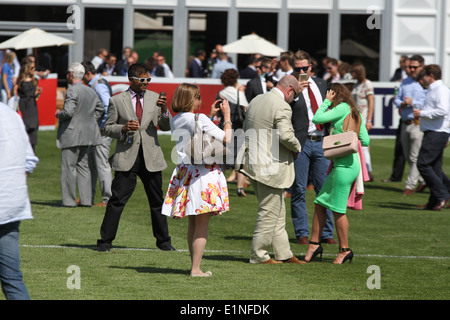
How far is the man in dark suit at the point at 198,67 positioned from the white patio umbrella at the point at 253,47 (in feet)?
4.80

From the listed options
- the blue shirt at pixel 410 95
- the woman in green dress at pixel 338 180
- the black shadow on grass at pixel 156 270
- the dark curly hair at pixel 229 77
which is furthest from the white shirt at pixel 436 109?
the black shadow on grass at pixel 156 270

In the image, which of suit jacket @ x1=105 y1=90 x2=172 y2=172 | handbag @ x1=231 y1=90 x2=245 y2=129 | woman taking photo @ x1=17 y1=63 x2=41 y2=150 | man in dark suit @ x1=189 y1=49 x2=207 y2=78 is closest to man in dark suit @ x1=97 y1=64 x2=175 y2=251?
suit jacket @ x1=105 y1=90 x2=172 y2=172

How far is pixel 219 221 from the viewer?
12930 millimetres

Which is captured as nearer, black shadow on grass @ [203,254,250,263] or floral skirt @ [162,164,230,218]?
floral skirt @ [162,164,230,218]

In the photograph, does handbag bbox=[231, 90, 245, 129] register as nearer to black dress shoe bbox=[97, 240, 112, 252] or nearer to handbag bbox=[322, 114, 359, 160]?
black dress shoe bbox=[97, 240, 112, 252]

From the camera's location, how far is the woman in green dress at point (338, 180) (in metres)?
9.59

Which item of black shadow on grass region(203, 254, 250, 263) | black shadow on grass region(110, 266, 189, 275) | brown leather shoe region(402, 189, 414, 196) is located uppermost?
brown leather shoe region(402, 189, 414, 196)

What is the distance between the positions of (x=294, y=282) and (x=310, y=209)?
18.8 ft

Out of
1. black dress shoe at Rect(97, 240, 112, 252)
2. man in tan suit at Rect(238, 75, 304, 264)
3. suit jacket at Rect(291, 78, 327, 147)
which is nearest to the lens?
man in tan suit at Rect(238, 75, 304, 264)

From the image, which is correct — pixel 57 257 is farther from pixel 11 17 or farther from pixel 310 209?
pixel 11 17

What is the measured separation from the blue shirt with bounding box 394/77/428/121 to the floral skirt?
26.6 ft

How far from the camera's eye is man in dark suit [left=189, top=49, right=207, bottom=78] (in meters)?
26.5

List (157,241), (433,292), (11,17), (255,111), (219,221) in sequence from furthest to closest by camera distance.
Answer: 1. (11,17)
2. (219,221)
3. (157,241)
4. (255,111)
5. (433,292)

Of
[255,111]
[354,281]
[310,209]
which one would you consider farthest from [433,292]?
[310,209]
